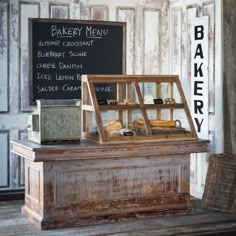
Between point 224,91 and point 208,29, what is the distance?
31.2 inches

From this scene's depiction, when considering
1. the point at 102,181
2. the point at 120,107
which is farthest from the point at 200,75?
the point at 102,181

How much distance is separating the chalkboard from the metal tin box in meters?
1.46

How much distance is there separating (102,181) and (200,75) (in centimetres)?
205

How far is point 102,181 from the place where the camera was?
5.86 metres

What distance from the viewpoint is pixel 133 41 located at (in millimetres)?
7688

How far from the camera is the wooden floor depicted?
5523 millimetres

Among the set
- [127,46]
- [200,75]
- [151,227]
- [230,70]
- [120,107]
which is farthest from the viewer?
[127,46]

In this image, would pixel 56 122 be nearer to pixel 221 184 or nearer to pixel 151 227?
pixel 151 227

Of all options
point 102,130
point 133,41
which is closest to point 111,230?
point 102,130

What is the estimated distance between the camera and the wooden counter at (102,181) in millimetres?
5633

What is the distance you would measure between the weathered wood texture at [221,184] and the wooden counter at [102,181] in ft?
1.28

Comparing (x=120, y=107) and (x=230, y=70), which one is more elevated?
(x=230, y=70)

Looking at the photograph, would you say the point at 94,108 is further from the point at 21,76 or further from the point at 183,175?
the point at 21,76

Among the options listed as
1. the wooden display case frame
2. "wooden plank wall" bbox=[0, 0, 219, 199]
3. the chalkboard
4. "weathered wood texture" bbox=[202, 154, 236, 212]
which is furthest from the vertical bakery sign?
the chalkboard
